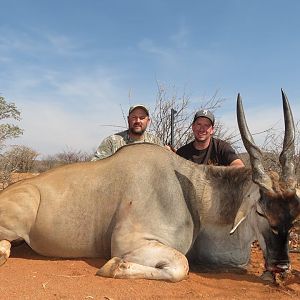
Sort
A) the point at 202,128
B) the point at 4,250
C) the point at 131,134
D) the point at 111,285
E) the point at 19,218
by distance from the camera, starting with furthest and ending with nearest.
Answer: the point at 131,134
the point at 202,128
the point at 19,218
the point at 4,250
the point at 111,285

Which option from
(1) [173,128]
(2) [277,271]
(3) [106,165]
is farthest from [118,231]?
(1) [173,128]

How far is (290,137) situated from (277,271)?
123 cm

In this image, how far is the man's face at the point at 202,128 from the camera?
6328mm

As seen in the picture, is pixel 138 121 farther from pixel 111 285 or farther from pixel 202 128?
pixel 111 285

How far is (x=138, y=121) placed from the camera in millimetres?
6570

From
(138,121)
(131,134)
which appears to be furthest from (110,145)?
(138,121)

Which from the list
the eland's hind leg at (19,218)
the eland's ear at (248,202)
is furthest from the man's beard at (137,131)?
the eland's ear at (248,202)

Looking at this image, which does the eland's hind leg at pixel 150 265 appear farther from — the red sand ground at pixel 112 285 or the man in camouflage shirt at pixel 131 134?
the man in camouflage shirt at pixel 131 134

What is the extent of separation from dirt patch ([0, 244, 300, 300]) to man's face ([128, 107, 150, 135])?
2562 mm

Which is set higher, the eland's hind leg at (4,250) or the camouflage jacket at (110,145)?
the camouflage jacket at (110,145)

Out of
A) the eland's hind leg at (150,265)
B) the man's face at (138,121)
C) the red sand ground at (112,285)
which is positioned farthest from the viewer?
the man's face at (138,121)

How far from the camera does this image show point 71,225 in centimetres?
461

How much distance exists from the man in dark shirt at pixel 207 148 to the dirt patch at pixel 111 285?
7.30 ft

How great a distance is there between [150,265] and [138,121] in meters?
2.98
